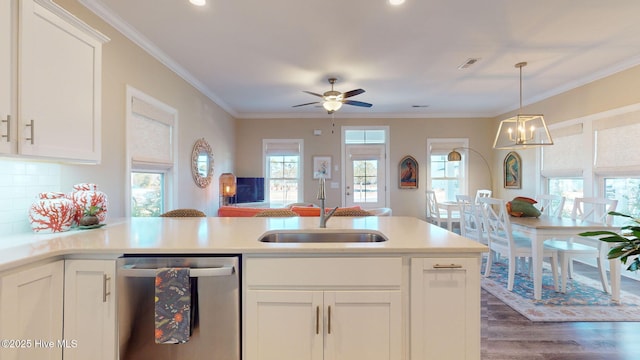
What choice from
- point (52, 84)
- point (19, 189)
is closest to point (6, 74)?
point (52, 84)

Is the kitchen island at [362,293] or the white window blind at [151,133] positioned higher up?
the white window blind at [151,133]

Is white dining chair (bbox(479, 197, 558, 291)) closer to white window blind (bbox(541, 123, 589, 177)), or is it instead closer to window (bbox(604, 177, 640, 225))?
window (bbox(604, 177, 640, 225))

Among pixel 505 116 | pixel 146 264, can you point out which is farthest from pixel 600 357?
pixel 505 116

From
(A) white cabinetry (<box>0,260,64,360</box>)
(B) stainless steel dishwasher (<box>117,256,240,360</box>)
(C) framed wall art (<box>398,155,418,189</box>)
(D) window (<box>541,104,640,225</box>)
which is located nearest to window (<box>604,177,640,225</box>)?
(D) window (<box>541,104,640,225</box>)

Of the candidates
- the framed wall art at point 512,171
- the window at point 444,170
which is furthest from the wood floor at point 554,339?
the window at point 444,170

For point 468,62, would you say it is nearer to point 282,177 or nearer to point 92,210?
point 92,210

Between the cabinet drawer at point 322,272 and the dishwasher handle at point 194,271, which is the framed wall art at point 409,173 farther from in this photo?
the dishwasher handle at point 194,271

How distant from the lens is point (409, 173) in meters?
6.28

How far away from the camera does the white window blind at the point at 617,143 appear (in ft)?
11.3

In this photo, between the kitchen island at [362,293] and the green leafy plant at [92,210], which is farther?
the green leafy plant at [92,210]

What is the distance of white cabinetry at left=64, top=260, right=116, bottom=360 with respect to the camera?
138cm

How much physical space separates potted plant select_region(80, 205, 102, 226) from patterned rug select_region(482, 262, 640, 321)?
344 cm

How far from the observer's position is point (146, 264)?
1392 millimetres

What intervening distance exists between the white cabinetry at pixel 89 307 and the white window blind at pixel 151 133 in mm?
1634
